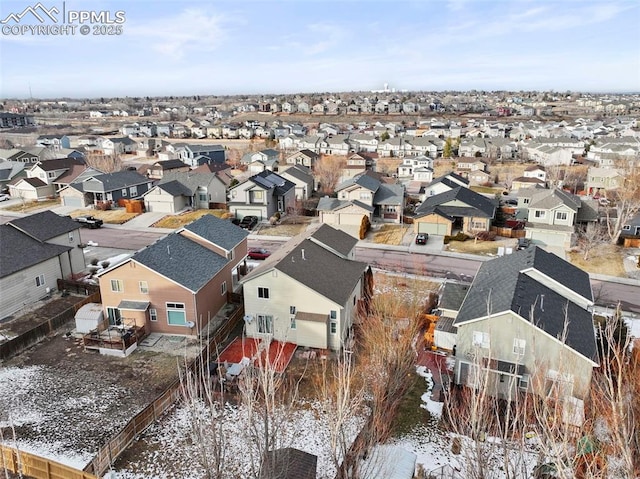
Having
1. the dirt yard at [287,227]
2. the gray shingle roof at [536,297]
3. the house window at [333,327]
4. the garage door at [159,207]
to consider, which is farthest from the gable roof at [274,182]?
the gray shingle roof at [536,297]

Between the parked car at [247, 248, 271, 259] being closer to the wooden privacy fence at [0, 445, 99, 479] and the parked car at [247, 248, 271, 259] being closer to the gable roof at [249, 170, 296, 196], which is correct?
the gable roof at [249, 170, 296, 196]

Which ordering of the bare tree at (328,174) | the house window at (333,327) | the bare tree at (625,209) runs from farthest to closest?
the bare tree at (328,174)
the bare tree at (625,209)
the house window at (333,327)

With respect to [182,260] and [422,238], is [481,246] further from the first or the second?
[182,260]

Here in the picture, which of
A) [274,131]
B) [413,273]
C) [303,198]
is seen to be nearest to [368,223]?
[413,273]

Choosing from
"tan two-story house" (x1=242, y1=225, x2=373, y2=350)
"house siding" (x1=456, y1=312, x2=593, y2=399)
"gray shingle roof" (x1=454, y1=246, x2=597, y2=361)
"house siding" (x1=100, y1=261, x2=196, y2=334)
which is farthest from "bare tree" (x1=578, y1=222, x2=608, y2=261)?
"house siding" (x1=100, y1=261, x2=196, y2=334)

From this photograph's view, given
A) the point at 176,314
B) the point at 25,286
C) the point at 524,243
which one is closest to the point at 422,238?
the point at 524,243

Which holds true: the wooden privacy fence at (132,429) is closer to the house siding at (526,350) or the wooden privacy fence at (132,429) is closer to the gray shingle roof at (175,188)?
the house siding at (526,350)
